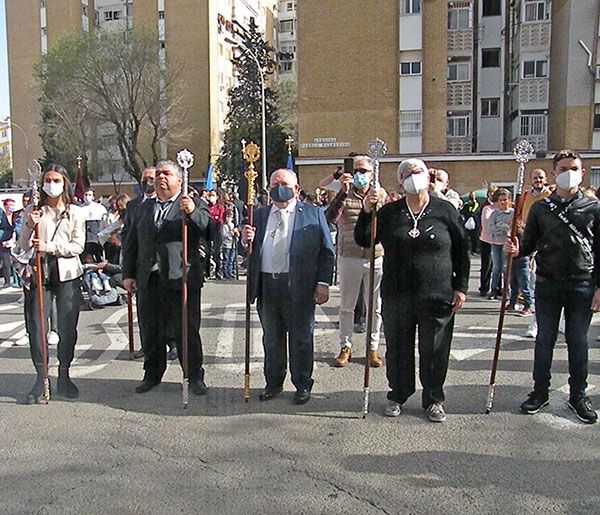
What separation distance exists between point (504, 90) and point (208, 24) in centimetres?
2394

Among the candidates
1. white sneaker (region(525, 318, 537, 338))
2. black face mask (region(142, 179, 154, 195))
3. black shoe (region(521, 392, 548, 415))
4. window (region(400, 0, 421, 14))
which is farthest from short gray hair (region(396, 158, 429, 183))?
window (region(400, 0, 421, 14))

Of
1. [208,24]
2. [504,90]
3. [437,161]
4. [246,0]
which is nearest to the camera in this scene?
[437,161]

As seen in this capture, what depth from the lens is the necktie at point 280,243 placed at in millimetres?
5293

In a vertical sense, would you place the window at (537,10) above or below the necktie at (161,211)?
above

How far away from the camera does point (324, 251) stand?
17.5 feet

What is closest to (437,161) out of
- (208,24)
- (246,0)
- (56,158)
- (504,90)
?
(504,90)

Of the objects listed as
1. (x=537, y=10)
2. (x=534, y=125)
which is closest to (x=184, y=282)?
(x=534, y=125)

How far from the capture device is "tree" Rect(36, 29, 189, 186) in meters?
40.4

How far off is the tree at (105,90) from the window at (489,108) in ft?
68.8

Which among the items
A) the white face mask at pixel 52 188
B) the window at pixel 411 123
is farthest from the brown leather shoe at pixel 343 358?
the window at pixel 411 123

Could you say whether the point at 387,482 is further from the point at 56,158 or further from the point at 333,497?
the point at 56,158

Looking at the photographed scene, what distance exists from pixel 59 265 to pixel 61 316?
0.46 metres

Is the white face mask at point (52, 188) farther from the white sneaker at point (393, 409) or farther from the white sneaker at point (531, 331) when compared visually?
Result: the white sneaker at point (531, 331)

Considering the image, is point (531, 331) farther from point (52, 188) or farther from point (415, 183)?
point (52, 188)
